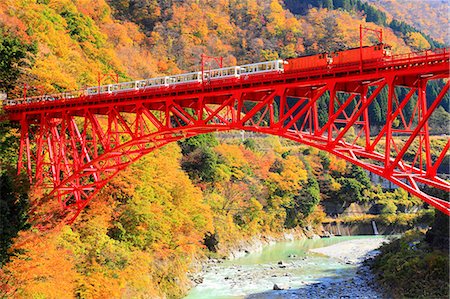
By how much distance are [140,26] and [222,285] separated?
4849cm

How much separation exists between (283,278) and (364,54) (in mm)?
20342

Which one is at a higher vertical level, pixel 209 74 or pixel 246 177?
pixel 209 74

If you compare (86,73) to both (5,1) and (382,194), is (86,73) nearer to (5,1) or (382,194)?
(5,1)

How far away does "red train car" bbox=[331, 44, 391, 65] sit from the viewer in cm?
1716

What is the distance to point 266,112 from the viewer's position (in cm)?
2428

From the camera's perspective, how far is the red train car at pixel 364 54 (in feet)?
56.3

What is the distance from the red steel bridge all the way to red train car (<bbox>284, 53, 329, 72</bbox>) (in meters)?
0.18

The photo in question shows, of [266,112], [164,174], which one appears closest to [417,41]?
[164,174]

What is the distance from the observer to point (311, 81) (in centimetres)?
1898

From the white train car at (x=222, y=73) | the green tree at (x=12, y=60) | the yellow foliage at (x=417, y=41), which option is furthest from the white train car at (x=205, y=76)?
the yellow foliage at (x=417, y=41)

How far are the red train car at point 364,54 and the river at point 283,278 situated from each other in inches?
590

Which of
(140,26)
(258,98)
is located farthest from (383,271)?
(140,26)

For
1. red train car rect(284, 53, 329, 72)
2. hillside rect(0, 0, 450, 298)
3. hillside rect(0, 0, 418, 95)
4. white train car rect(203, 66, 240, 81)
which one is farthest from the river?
hillside rect(0, 0, 418, 95)

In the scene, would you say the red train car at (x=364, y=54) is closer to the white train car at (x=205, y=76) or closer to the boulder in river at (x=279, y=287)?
the white train car at (x=205, y=76)
